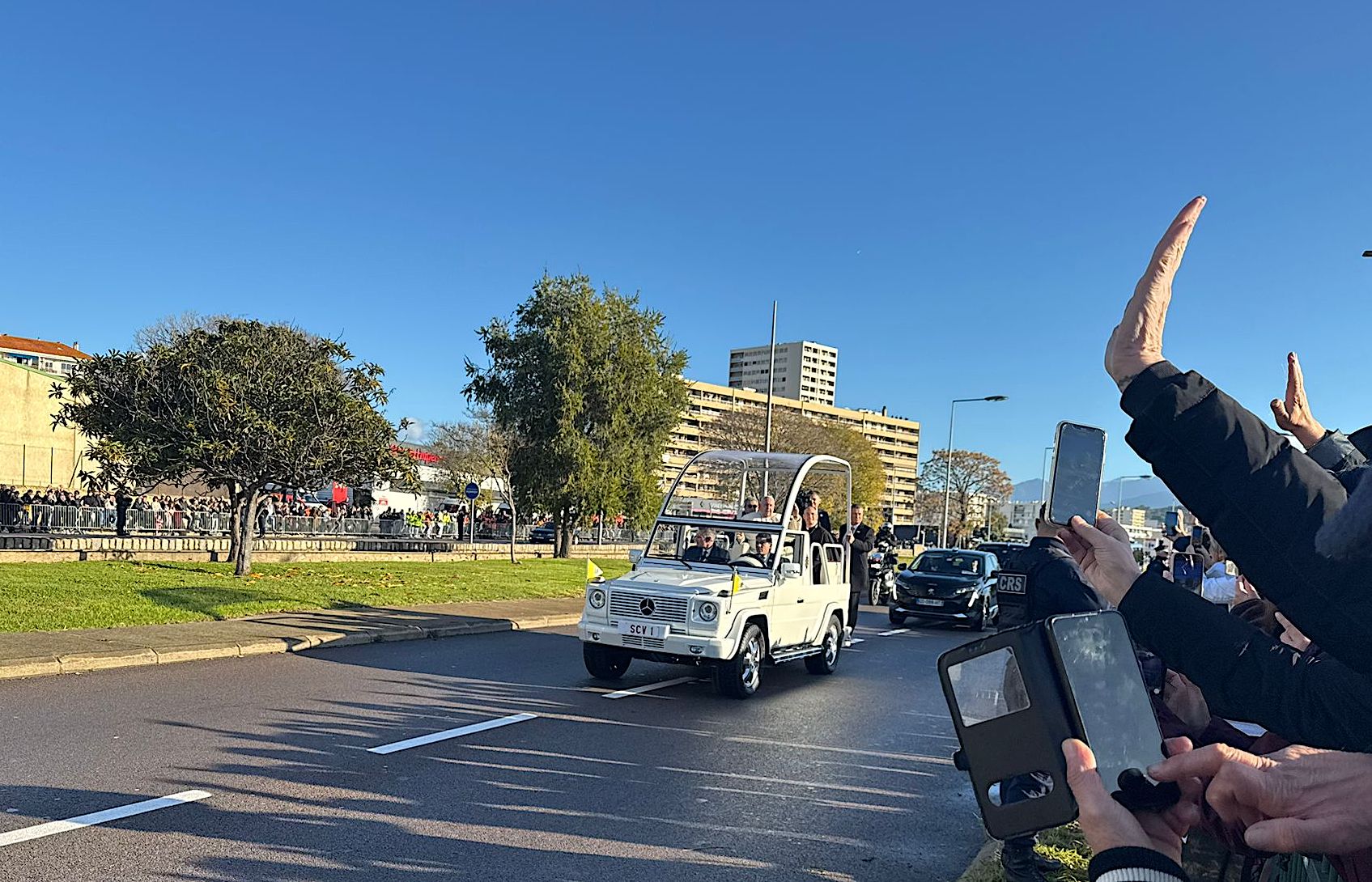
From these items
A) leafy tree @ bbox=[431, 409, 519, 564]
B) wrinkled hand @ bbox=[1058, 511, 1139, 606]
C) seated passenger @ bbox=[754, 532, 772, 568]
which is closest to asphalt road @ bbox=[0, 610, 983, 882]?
seated passenger @ bbox=[754, 532, 772, 568]

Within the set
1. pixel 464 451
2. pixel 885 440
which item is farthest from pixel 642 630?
pixel 885 440

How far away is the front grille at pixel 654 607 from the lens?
10289 mm

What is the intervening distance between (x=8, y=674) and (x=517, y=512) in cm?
2671

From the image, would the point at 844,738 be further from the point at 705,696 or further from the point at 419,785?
the point at 419,785

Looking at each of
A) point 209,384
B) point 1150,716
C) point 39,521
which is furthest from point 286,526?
point 1150,716

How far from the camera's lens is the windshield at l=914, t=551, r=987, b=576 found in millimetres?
20484

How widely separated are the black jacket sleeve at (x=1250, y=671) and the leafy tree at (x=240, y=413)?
18440 mm

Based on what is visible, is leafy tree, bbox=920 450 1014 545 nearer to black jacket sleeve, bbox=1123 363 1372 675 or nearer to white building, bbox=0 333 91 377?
white building, bbox=0 333 91 377

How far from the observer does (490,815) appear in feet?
19.6

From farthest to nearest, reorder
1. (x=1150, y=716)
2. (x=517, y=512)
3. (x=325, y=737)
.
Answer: (x=517, y=512) → (x=325, y=737) → (x=1150, y=716)

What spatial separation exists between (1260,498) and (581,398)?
3156 centimetres

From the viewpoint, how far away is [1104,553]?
97.9 inches

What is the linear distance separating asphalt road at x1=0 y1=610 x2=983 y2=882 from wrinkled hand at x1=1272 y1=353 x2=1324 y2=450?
3411 millimetres

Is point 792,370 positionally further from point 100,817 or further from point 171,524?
point 100,817
